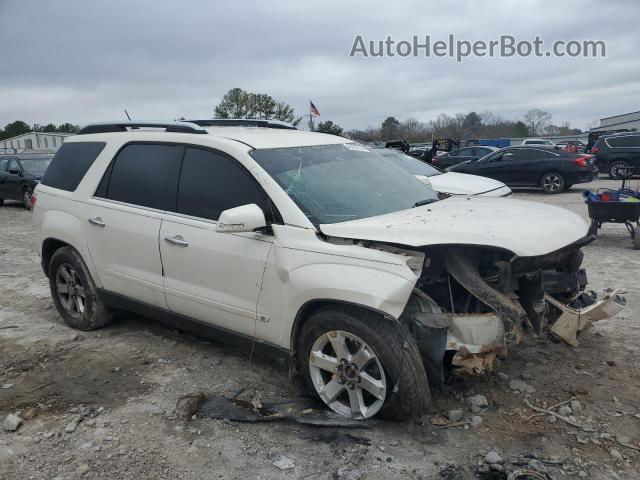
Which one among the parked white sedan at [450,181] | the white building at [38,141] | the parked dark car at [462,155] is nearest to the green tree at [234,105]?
the white building at [38,141]

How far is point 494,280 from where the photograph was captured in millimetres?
3564

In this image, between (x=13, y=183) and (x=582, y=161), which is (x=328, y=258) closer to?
(x=582, y=161)

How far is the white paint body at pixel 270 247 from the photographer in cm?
320

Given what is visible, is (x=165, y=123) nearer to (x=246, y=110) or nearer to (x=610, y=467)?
(x=610, y=467)

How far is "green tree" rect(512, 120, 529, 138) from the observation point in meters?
68.8

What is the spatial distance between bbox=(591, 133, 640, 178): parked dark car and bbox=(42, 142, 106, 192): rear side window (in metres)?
18.5

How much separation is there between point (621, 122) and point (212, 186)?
66187mm

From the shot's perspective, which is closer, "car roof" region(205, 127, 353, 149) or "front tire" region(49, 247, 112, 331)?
"car roof" region(205, 127, 353, 149)

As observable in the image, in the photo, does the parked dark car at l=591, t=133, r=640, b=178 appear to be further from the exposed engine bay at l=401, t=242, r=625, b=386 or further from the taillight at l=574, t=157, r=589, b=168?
the exposed engine bay at l=401, t=242, r=625, b=386

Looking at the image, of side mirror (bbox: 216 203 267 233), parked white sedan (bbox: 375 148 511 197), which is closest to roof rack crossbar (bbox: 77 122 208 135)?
side mirror (bbox: 216 203 267 233)

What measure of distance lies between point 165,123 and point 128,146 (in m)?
0.43

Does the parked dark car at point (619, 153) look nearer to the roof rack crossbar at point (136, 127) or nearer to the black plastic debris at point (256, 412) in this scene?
the roof rack crossbar at point (136, 127)

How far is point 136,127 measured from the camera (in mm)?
4766

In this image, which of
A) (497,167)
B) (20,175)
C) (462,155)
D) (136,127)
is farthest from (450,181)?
(462,155)
